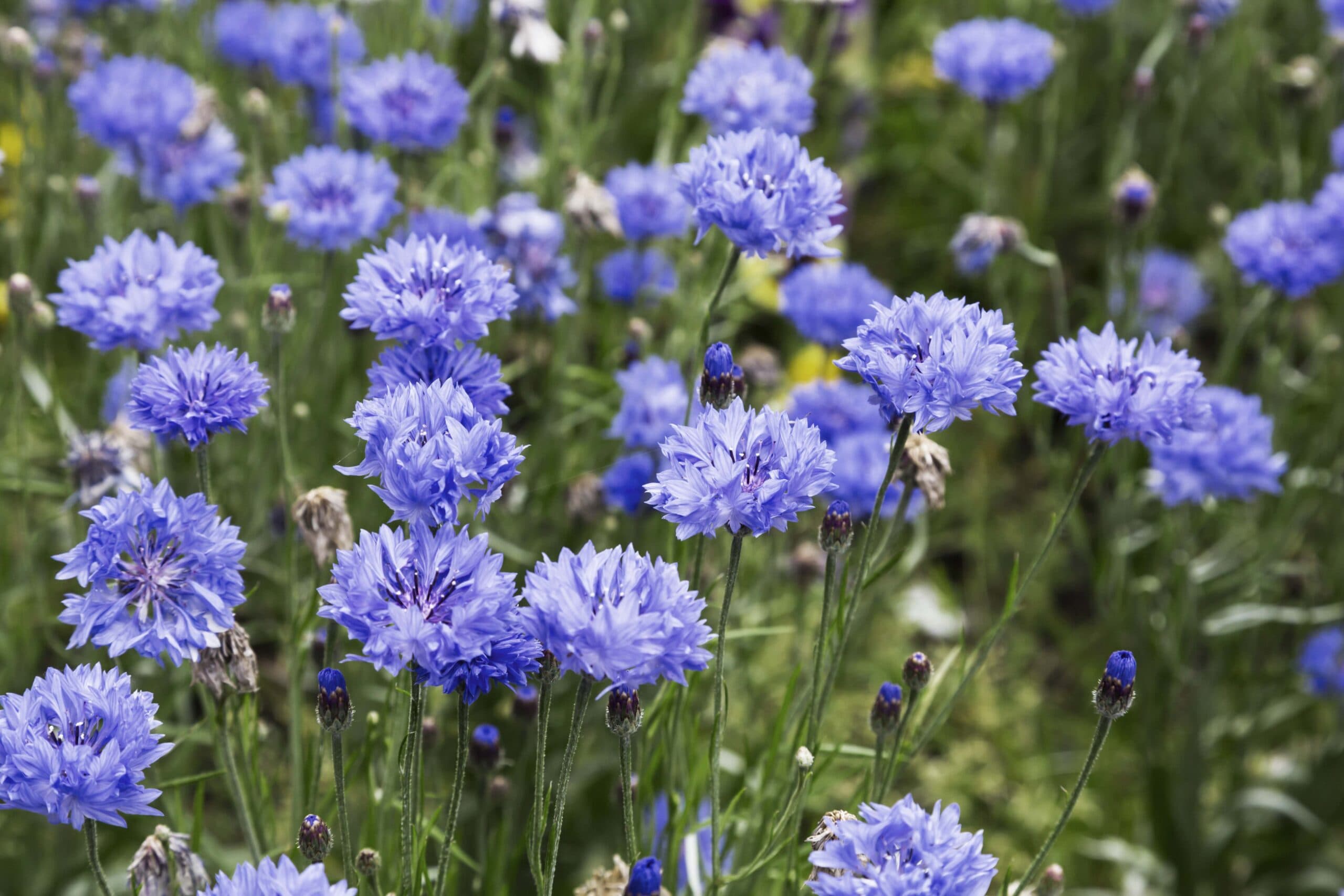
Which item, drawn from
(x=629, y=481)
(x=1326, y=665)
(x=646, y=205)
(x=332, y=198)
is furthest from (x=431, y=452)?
(x=1326, y=665)

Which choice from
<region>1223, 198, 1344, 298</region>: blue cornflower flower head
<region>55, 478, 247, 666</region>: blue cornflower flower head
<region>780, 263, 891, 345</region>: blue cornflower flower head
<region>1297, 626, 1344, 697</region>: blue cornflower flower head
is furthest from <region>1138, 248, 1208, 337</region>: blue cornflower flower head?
<region>55, 478, 247, 666</region>: blue cornflower flower head

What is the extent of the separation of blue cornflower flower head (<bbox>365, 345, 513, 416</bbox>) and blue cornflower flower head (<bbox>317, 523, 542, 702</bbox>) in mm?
274

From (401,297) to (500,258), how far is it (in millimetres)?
744

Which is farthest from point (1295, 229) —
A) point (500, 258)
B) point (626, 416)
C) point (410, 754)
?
point (410, 754)

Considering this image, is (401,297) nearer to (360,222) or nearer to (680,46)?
(360,222)

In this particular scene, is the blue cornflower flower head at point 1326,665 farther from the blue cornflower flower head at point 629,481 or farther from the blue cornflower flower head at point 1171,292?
the blue cornflower flower head at point 629,481

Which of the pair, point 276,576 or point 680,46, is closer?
point 276,576

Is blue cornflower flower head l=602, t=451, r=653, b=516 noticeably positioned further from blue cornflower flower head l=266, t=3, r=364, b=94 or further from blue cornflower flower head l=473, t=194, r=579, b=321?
blue cornflower flower head l=266, t=3, r=364, b=94

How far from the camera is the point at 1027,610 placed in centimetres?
320

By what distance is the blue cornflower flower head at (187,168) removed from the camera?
2371 mm

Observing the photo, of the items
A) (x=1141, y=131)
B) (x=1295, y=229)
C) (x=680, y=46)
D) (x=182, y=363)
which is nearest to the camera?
(x=182, y=363)

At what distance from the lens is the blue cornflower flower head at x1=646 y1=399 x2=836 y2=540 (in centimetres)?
121

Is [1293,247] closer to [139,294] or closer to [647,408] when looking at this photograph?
[647,408]

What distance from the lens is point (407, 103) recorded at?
7.35 ft
